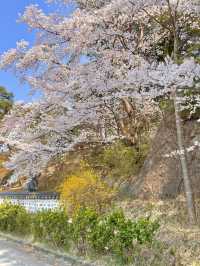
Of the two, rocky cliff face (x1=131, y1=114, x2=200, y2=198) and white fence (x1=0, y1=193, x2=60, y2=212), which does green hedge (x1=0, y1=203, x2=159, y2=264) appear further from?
rocky cliff face (x1=131, y1=114, x2=200, y2=198)

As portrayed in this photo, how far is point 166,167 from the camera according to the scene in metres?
11.5

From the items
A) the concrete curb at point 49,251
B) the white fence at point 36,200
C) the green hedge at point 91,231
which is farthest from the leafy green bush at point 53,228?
the white fence at point 36,200

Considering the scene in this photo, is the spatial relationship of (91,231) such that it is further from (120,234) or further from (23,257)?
(23,257)

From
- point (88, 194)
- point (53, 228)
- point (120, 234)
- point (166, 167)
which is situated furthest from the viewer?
point (88, 194)

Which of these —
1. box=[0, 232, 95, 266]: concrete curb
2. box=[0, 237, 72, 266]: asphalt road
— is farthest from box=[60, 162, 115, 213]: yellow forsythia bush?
box=[0, 237, 72, 266]: asphalt road

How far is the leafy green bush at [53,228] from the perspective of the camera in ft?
31.4

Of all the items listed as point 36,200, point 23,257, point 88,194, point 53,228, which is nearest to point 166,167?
point 88,194

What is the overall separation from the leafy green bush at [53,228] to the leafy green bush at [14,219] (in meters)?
0.98

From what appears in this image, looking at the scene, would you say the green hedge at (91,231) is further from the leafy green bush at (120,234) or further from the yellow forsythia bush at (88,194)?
the yellow forsythia bush at (88,194)

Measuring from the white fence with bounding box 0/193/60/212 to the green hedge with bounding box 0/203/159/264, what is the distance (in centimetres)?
195

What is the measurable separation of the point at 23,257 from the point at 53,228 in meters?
0.90

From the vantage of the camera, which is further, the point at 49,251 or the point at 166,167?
the point at 166,167

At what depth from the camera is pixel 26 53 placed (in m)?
15.6

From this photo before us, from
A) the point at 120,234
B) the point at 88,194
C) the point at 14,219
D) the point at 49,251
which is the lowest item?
the point at 49,251
